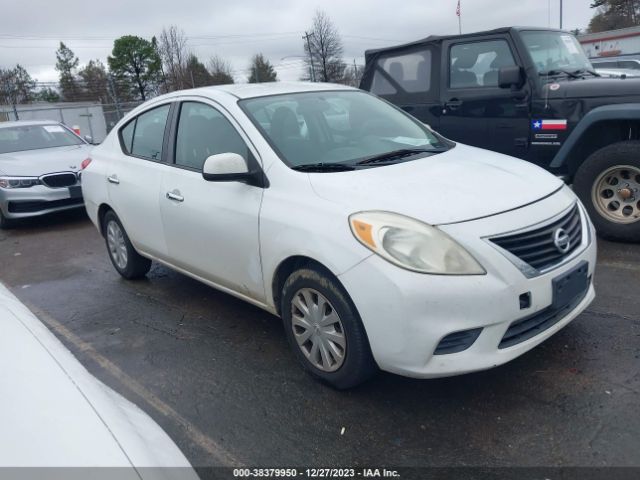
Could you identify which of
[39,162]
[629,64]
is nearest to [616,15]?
[629,64]

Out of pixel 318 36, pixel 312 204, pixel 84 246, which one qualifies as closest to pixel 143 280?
pixel 84 246

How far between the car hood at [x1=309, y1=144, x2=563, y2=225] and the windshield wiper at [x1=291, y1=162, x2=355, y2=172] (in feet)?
0.32

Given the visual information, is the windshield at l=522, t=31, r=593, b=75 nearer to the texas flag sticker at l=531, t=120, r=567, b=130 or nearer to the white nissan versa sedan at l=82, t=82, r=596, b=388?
the texas flag sticker at l=531, t=120, r=567, b=130

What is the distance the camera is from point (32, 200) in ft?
26.2

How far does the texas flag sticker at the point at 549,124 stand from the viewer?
5367mm

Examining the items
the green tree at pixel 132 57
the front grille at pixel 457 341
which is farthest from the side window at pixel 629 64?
the green tree at pixel 132 57

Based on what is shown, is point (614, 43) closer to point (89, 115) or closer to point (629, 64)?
point (629, 64)

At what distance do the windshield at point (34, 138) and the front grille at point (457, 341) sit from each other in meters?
8.59

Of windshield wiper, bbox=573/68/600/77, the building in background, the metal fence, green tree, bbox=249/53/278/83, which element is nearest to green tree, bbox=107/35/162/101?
green tree, bbox=249/53/278/83

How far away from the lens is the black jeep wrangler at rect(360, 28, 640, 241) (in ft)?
16.6

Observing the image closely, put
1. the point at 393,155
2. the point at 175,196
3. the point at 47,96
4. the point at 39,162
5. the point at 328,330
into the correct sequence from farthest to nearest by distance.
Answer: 1. the point at 47,96
2. the point at 39,162
3. the point at 175,196
4. the point at 393,155
5. the point at 328,330

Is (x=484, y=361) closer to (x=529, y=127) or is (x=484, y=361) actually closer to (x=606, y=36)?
(x=529, y=127)

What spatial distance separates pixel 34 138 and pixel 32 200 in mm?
1920

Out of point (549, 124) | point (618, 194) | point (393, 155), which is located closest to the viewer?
point (393, 155)
